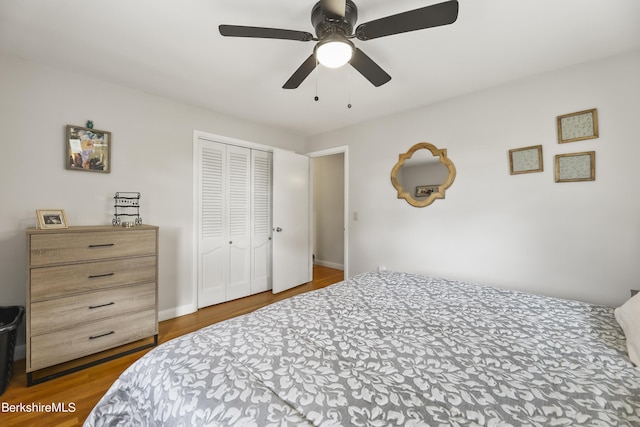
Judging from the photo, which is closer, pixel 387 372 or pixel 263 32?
pixel 387 372

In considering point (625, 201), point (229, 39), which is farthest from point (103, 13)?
point (625, 201)

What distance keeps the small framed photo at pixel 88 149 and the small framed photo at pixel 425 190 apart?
10.3 ft

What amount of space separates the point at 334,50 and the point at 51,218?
7.90 ft

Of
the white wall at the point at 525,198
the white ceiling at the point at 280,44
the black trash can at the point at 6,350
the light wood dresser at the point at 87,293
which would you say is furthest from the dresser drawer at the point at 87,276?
the white wall at the point at 525,198

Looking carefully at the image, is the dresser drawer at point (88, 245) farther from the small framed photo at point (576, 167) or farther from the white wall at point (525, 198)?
the small framed photo at point (576, 167)

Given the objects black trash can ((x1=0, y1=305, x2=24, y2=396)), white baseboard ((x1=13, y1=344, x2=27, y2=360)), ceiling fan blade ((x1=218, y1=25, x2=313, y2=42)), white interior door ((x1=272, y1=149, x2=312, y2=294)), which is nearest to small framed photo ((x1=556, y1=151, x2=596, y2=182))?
ceiling fan blade ((x1=218, y1=25, x2=313, y2=42))

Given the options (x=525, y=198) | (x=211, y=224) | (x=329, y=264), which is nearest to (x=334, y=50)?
(x=525, y=198)

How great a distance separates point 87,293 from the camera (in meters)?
1.99

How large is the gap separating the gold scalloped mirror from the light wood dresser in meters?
2.61

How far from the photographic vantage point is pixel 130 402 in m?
1.06

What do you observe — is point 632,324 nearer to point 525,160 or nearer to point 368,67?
point 525,160

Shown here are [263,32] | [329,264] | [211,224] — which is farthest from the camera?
[329,264]

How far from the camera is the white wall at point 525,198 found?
6.56 ft

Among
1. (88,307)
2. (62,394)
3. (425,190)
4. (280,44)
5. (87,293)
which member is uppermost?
(280,44)
